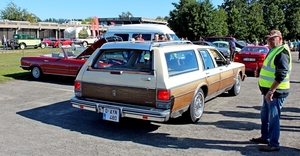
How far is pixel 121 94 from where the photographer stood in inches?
211

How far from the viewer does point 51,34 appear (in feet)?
238

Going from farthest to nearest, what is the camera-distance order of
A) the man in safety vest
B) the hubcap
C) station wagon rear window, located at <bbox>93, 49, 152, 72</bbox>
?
the hubcap, station wagon rear window, located at <bbox>93, 49, 152, 72</bbox>, the man in safety vest

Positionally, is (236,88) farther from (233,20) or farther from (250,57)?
(233,20)

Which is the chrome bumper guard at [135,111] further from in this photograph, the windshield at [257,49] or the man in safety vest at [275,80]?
the windshield at [257,49]

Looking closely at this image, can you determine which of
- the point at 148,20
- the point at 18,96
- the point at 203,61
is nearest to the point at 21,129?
the point at 18,96

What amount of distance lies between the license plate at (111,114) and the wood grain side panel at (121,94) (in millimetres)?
227

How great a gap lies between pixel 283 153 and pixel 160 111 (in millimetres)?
2006

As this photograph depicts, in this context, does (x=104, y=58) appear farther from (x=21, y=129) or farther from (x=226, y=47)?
(x=226, y=47)

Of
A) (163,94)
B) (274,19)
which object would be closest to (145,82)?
(163,94)

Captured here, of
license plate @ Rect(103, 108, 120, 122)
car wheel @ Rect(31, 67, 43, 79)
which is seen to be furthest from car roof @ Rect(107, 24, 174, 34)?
license plate @ Rect(103, 108, 120, 122)

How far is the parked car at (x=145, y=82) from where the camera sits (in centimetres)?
508

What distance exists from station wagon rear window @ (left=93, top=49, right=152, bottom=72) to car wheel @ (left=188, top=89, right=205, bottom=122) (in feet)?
3.91

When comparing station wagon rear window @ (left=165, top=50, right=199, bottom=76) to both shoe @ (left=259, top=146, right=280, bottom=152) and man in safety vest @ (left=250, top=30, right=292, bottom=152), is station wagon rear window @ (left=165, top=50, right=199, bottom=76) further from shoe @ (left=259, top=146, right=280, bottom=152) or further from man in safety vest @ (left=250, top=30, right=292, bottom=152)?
shoe @ (left=259, top=146, right=280, bottom=152)

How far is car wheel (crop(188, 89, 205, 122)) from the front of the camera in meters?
5.79
